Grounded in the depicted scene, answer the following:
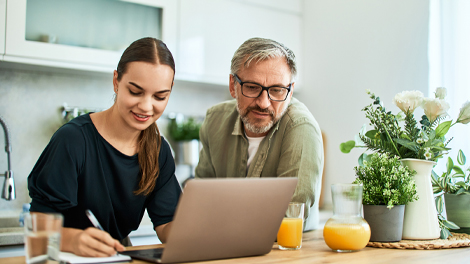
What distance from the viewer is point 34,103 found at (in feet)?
8.32

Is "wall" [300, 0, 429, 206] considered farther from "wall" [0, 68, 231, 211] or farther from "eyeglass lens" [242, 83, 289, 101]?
"wall" [0, 68, 231, 211]

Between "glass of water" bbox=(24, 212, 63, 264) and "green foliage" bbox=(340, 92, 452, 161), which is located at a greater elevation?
"green foliage" bbox=(340, 92, 452, 161)

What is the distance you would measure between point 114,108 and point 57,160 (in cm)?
23

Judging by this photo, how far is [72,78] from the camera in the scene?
2633mm

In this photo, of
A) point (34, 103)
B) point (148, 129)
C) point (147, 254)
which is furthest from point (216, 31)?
point (147, 254)

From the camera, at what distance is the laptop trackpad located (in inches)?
35.6

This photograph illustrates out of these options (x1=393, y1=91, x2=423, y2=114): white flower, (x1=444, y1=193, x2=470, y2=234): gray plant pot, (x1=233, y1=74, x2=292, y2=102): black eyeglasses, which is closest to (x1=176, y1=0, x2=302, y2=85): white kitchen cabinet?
(x1=233, y1=74, x2=292, y2=102): black eyeglasses

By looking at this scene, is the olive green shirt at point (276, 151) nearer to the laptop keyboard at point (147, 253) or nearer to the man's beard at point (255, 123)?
the man's beard at point (255, 123)

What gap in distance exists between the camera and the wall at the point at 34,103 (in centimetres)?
248

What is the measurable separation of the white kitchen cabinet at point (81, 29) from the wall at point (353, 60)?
1.10 m

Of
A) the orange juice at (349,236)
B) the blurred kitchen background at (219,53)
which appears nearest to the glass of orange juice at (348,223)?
the orange juice at (349,236)

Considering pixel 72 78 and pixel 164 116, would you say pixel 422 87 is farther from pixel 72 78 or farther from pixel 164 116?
pixel 72 78

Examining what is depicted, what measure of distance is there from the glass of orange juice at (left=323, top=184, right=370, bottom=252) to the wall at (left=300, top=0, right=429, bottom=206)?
1565mm

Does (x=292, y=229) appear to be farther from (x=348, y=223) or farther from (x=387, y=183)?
(x=387, y=183)
